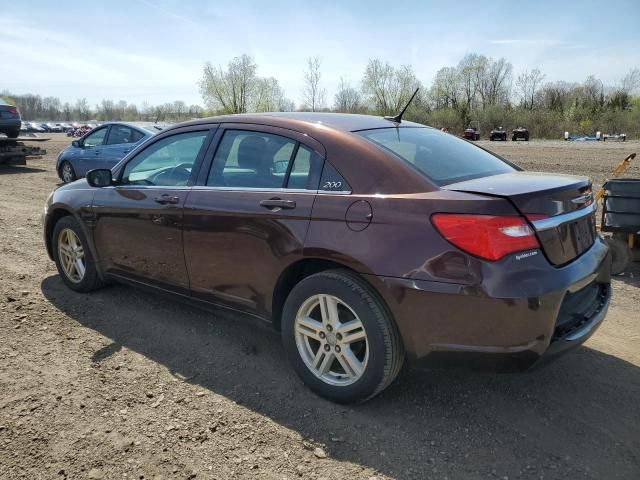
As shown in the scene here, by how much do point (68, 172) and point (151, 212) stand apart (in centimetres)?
972

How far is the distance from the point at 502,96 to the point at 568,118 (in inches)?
861

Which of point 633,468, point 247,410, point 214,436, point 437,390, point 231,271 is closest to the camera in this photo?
point 633,468

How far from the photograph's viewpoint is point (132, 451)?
2639 mm

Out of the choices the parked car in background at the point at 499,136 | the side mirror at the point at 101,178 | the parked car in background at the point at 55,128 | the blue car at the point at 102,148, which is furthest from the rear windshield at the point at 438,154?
the parked car in background at the point at 55,128

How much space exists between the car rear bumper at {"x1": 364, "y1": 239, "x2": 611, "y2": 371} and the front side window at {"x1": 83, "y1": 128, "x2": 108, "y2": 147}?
10452 mm

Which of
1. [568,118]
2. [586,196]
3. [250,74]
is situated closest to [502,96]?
[568,118]

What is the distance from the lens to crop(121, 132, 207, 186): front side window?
3824 millimetres

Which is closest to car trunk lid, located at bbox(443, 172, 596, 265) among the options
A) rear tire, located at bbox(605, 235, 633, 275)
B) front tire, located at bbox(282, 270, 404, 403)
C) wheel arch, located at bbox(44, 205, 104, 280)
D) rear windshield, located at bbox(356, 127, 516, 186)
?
rear windshield, located at bbox(356, 127, 516, 186)

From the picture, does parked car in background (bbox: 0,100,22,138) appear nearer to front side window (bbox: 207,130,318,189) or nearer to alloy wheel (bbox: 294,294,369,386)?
front side window (bbox: 207,130,318,189)

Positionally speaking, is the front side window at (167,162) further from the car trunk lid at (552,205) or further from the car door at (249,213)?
the car trunk lid at (552,205)

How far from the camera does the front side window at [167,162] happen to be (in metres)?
3.82

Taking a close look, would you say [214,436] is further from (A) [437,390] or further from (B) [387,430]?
(A) [437,390]

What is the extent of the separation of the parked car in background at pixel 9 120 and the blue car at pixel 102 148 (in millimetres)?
4761

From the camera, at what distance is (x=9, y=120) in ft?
52.0
